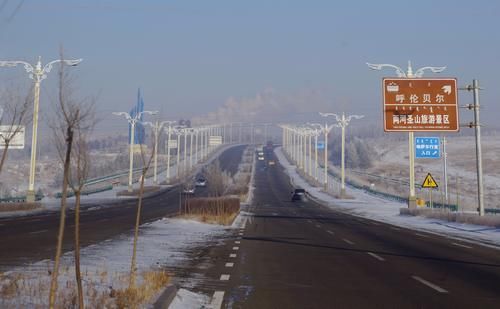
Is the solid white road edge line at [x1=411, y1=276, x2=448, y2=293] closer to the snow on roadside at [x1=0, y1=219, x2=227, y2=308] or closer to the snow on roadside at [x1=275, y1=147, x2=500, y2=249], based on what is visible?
the snow on roadside at [x1=0, y1=219, x2=227, y2=308]

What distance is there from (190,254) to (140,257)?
2.04 meters

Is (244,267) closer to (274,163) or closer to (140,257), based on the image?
(140,257)

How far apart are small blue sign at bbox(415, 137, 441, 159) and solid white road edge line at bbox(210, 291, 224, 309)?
4274 cm

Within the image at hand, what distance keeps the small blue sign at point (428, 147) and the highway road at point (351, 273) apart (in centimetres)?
2786

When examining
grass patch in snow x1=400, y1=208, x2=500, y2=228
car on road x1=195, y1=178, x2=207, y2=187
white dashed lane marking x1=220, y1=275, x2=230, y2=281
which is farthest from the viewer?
car on road x1=195, y1=178, x2=207, y2=187

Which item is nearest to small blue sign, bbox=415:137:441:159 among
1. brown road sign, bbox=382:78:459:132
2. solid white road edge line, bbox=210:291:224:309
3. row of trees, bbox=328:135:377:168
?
brown road sign, bbox=382:78:459:132

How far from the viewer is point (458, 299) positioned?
10180 millimetres

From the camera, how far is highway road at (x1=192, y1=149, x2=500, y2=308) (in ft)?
32.9

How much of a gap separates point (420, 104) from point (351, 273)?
2205 centimetres

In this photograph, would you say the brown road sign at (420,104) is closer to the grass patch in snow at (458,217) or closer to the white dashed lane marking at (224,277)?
the grass patch in snow at (458,217)

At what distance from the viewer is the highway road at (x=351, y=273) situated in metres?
10.0

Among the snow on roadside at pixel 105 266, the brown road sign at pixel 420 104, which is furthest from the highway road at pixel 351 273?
the brown road sign at pixel 420 104

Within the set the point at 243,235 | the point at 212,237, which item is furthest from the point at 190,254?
the point at 243,235

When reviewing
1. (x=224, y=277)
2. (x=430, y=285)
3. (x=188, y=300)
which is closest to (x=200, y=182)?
(x=224, y=277)
